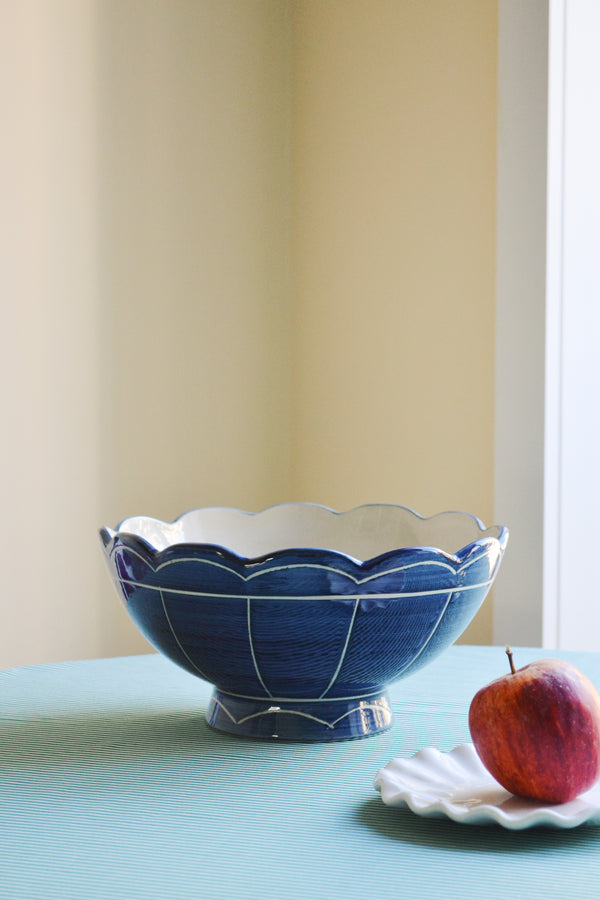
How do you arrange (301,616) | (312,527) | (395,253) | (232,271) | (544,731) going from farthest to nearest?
1. (232,271)
2. (395,253)
3. (312,527)
4. (301,616)
5. (544,731)

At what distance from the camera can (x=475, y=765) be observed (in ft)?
2.16

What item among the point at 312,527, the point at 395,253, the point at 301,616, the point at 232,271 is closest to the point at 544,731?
the point at 301,616

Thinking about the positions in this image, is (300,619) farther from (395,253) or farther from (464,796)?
(395,253)

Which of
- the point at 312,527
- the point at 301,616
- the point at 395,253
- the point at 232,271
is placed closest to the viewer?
the point at 301,616

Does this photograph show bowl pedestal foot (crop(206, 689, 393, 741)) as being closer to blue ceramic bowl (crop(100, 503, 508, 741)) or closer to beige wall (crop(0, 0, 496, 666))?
blue ceramic bowl (crop(100, 503, 508, 741))

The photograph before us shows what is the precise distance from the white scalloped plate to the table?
0.05ft

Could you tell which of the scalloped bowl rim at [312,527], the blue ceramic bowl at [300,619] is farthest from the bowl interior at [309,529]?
the blue ceramic bowl at [300,619]

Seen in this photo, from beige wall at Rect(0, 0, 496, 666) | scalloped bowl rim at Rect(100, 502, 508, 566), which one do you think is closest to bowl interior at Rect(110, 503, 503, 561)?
scalloped bowl rim at Rect(100, 502, 508, 566)

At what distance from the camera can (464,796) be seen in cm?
60

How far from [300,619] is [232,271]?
166 centimetres

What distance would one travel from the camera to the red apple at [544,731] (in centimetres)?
57

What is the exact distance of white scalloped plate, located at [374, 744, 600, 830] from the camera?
557 mm

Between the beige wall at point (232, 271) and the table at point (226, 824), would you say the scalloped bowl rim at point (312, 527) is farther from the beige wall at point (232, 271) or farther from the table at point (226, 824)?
the beige wall at point (232, 271)

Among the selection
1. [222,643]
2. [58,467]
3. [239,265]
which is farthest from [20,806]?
[239,265]
